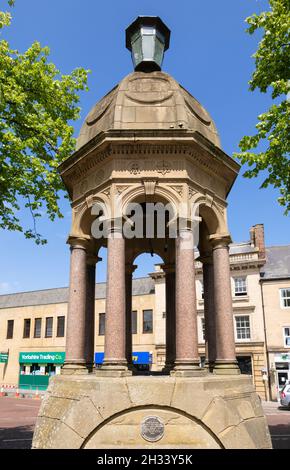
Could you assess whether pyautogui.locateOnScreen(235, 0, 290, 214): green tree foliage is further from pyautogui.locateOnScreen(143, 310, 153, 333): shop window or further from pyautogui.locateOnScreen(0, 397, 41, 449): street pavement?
pyautogui.locateOnScreen(143, 310, 153, 333): shop window

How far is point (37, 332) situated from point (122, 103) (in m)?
39.5

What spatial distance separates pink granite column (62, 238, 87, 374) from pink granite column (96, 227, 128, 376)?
940 millimetres

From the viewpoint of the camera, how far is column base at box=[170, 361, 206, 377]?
222 inches

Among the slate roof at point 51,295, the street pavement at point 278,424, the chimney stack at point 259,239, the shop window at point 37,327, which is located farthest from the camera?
the shop window at point 37,327

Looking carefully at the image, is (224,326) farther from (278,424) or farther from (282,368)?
(282,368)

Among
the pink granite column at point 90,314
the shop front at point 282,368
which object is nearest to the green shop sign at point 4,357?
the shop front at point 282,368

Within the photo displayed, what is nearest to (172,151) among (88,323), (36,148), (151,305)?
(88,323)

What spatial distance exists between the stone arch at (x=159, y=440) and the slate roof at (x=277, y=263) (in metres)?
27.8

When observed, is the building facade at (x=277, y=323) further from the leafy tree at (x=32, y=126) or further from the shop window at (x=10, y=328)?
the shop window at (x=10, y=328)

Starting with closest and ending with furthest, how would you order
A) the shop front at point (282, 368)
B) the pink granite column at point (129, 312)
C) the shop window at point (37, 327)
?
the pink granite column at point (129, 312)
the shop front at point (282, 368)
the shop window at point (37, 327)

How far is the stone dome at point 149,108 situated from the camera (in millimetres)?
6691

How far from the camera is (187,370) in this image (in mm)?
5672

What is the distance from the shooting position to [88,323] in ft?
26.1
